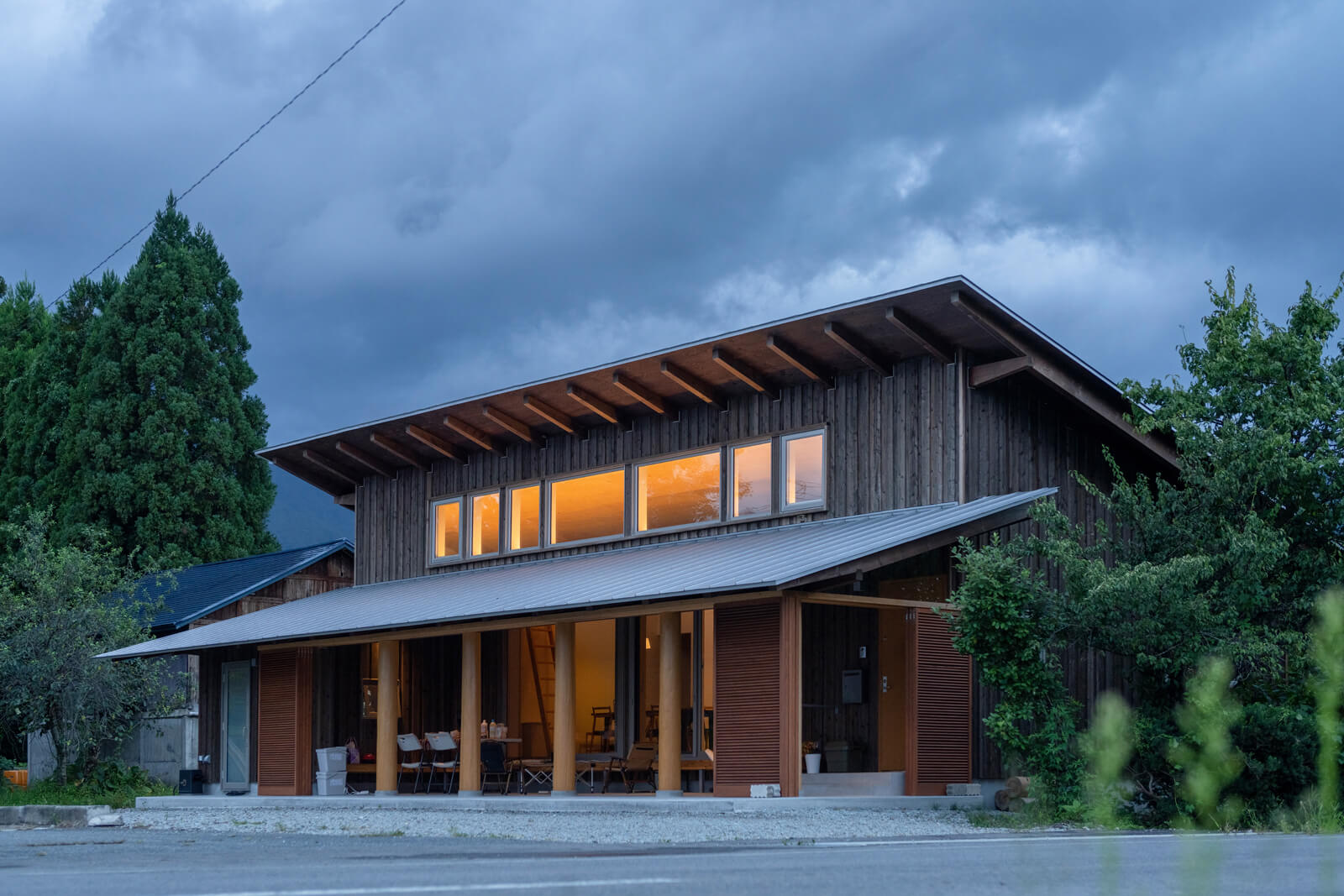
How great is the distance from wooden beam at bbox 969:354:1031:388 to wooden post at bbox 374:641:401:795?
8167 millimetres

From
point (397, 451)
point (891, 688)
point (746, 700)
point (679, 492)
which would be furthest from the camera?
point (397, 451)

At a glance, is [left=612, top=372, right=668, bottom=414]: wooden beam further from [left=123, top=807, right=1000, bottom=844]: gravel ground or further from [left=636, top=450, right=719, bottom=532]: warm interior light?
[left=123, top=807, right=1000, bottom=844]: gravel ground

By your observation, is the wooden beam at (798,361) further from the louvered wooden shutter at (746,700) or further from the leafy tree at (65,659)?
the leafy tree at (65,659)

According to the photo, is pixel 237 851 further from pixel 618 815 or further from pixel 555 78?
pixel 555 78

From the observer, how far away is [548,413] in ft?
65.6

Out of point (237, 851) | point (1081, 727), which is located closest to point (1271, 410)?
point (1081, 727)

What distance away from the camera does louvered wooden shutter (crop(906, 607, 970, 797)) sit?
15297 millimetres

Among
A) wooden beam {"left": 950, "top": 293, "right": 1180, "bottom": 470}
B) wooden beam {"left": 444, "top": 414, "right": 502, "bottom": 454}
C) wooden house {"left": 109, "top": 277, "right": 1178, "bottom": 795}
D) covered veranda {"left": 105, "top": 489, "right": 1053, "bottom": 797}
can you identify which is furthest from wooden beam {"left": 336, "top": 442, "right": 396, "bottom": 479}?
wooden beam {"left": 950, "top": 293, "right": 1180, "bottom": 470}

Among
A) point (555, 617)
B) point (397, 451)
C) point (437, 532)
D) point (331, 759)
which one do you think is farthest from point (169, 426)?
point (555, 617)

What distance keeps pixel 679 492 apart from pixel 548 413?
2.39 m

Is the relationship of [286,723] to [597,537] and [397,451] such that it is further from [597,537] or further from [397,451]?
[597,537]

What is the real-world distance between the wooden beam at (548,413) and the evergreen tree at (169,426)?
19.3m

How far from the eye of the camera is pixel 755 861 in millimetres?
7566

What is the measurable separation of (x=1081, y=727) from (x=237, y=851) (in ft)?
33.5
